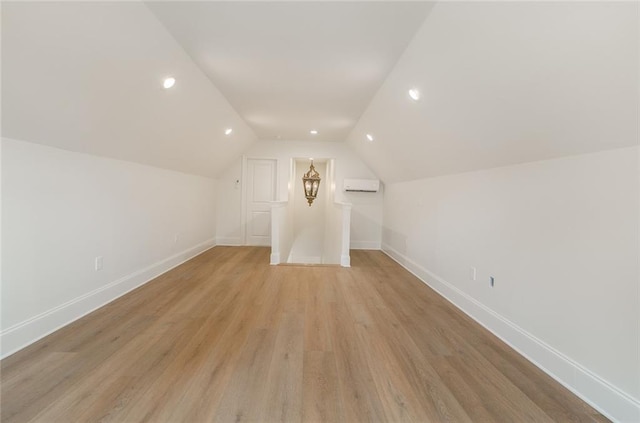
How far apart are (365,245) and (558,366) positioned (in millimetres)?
4419

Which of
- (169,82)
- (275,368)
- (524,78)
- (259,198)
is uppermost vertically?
(169,82)

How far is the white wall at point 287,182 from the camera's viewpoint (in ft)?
19.8

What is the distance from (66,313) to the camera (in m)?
2.29

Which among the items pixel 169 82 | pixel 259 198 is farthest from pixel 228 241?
pixel 169 82

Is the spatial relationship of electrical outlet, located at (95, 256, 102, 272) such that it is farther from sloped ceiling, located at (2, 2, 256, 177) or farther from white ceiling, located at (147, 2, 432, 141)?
white ceiling, located at (147, 2, 432, 141)

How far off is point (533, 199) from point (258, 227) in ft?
17.1

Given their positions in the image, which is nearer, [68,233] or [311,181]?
[68,233]

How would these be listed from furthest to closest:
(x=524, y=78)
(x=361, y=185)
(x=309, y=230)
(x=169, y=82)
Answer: (x=309, y=230), (x=361, y=185), (x=169, y=82), (x=524, y=78)

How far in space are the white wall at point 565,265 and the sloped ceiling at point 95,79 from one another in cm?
314

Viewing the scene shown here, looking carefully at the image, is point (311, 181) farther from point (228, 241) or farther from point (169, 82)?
point (228, 241)

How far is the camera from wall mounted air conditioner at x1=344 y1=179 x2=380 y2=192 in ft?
19.4

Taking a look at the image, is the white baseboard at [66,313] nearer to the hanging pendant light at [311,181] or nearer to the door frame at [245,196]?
the door frame at [245,196]

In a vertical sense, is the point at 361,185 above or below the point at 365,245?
above

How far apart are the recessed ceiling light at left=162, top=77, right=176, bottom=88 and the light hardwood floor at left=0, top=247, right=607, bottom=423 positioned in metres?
2.21
